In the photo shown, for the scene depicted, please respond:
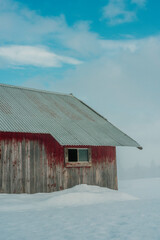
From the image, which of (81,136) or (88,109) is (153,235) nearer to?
(81,136)

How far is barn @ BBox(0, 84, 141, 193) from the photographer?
13.6 meters

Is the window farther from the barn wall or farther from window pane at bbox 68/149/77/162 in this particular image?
the barn wall

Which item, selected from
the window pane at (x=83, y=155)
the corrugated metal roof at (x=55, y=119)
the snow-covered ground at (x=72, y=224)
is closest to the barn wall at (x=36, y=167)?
the window pane at (x=83, y=155)

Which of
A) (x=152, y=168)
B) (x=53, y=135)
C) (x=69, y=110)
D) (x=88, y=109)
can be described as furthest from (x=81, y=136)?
(x=152, y=168)

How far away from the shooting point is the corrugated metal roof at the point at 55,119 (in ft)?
47.2

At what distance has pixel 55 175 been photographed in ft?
49.1

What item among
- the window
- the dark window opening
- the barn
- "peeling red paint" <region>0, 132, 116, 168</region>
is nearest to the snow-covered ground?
the barn

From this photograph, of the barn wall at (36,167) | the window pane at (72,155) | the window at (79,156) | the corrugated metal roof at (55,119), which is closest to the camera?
the barn wall at (36,167)

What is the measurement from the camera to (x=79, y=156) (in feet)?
52.9

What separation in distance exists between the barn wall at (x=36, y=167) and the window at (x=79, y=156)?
287mm

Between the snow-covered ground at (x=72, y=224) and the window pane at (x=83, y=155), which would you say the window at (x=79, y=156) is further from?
the snow-covered ground at (x=72, y=224)

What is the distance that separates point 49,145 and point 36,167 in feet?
Result: 4.30

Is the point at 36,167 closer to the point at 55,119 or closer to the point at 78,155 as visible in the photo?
the point at 78,155

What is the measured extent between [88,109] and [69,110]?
253 cm
